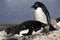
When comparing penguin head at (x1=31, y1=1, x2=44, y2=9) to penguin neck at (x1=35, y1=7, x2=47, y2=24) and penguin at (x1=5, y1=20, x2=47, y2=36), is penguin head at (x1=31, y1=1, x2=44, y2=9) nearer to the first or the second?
penguin neck at (x1=35, y1=7, x2=47, y2=24)

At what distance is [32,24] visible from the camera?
7.21m

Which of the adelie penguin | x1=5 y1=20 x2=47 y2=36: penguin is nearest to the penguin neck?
the adelie penguin

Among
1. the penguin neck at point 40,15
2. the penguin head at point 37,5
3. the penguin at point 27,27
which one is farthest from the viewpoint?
the penguin head at point 37,5

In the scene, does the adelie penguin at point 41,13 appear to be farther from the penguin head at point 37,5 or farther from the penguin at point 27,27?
the penguin at point 27,27

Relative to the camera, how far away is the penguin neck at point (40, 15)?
816 cm

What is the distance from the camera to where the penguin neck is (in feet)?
26.8

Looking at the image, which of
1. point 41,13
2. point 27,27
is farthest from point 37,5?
point 27,27

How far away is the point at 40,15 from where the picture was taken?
8.22m

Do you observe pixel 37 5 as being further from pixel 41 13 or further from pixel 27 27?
pixel 27 27

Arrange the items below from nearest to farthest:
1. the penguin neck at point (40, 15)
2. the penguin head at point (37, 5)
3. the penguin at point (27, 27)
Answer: the penguin at point (27, 27) < the penguin neck at point (40, 15) < the penguin head at point (37, 5)

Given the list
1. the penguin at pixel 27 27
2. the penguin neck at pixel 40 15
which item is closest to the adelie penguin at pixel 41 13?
the penguin neck at pixel 40 15

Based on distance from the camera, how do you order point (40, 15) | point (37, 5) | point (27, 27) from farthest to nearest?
point (37, 5) → point (40, 15) → point (27, 27)

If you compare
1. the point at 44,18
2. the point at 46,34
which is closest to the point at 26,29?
the point at 46,34

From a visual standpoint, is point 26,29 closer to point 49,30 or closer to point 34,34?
point 34,34
